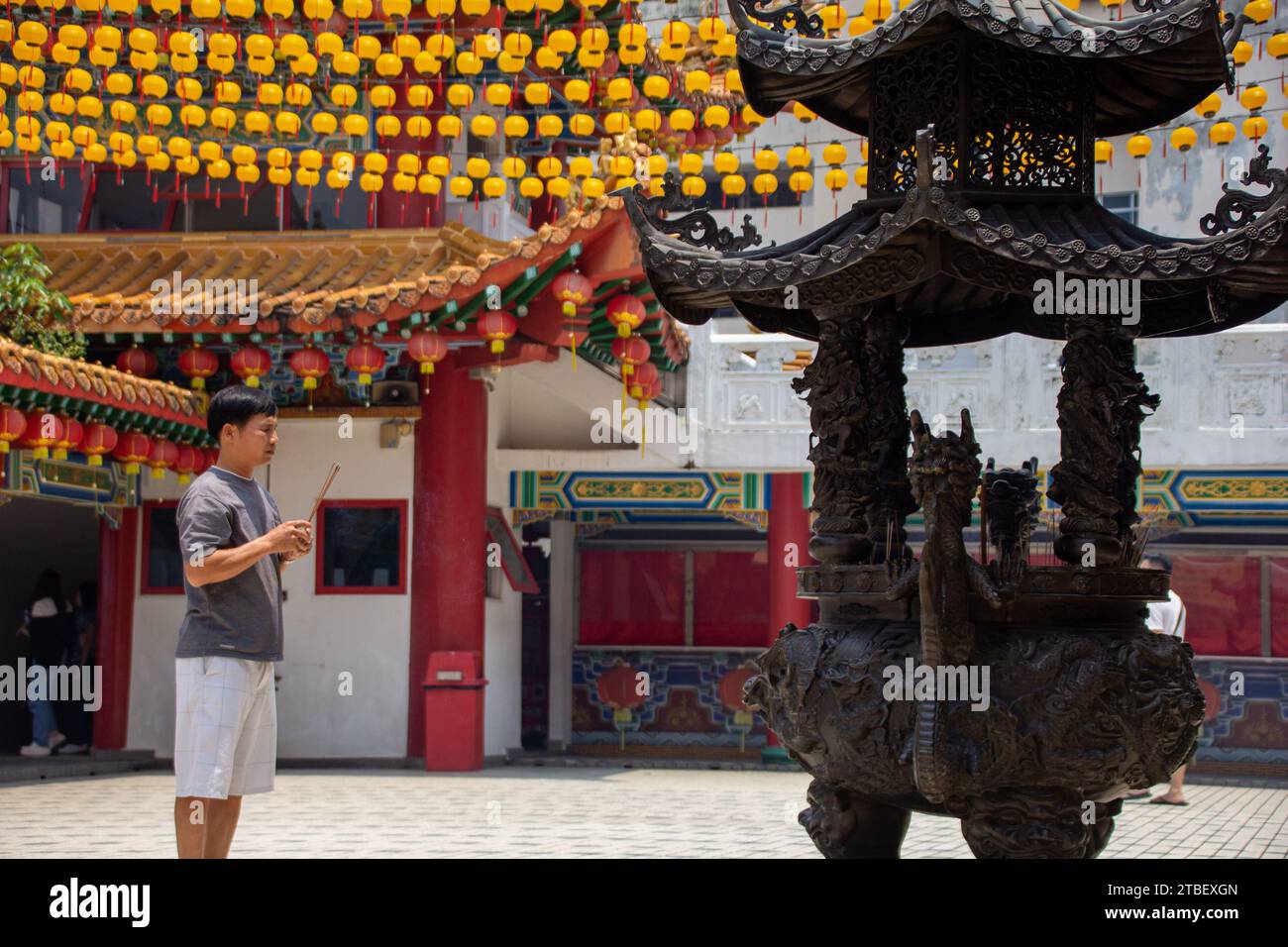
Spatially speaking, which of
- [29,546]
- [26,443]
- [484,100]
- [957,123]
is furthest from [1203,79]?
[29,546]

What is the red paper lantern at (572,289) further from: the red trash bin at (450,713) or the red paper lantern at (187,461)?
the red paper lantern at (187,461)

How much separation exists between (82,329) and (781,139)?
9.54 metres

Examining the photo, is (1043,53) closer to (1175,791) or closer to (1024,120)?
(1024,120)

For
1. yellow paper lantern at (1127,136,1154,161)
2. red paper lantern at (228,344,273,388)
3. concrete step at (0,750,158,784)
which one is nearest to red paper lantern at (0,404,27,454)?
red paper lantern at (228,344,273,388)

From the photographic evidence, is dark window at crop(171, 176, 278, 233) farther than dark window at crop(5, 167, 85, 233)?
No

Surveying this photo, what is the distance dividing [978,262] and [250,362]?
28.1 feet

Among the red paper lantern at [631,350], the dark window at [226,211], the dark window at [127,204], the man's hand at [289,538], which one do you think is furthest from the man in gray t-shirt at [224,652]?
the dark window at [127,204]

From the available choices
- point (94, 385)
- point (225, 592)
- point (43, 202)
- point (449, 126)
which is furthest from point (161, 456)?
point (225, 592)

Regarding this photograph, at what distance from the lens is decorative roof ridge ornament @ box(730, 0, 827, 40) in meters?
6.40

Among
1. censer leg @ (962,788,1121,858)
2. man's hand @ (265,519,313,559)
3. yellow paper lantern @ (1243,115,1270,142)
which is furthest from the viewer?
yellow paper lantern @ (1243,115,1270,142)

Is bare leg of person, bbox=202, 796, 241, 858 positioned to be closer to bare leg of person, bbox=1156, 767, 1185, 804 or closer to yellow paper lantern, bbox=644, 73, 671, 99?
bare leg of person, bbox=1156, 767, 1185, 804

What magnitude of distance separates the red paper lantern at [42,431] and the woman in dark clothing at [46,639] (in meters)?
3.72

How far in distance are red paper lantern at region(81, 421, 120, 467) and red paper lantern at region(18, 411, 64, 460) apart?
0.49 metres
